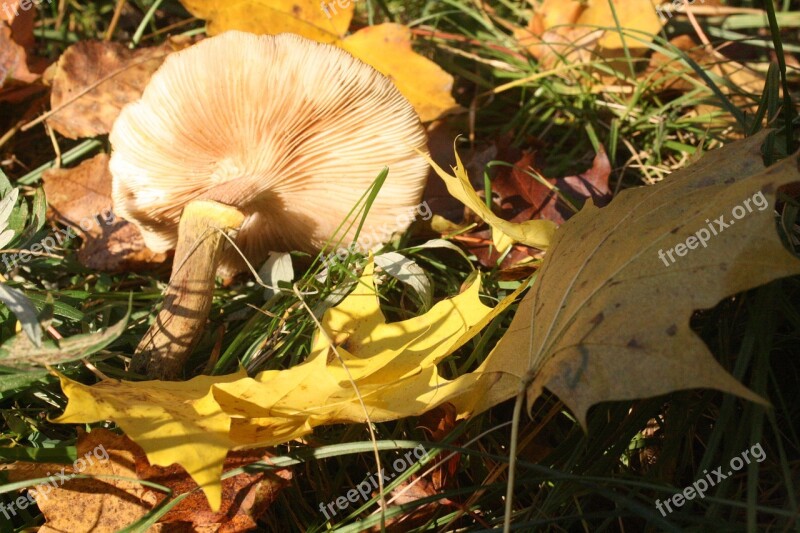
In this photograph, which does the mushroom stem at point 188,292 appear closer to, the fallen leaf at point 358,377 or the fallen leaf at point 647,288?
the fallen leaf at point 358,377

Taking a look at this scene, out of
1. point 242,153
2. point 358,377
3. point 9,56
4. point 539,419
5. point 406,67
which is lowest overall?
point 539,419

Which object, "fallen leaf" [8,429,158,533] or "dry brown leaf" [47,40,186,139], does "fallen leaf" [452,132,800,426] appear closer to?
"fallen leaf" [8,429,158,533]

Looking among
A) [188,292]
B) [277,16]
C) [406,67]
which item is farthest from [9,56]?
[406,67]

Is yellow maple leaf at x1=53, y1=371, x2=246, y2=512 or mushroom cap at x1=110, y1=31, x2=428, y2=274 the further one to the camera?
mushroom cap at x1=110, y1=31, x2=428, y2=274

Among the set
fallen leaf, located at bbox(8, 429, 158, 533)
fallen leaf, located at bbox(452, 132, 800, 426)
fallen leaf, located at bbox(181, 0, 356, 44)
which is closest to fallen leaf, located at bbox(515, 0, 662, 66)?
fallen leaf, located at bbox(181, 0, 356, 44)

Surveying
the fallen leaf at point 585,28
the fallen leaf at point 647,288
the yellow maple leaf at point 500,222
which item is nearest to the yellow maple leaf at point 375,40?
the fallen leaf at point 585,28

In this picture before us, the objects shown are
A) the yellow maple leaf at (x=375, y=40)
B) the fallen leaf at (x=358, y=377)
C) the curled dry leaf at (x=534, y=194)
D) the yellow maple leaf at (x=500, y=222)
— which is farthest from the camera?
the yellow maple leaf at (x=375, y=40)

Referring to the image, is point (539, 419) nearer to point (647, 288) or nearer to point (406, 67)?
point (647, 288)
